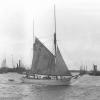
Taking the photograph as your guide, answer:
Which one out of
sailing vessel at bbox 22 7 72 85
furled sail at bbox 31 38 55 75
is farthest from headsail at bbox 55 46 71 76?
furled sail at bbox 31 38 55 75

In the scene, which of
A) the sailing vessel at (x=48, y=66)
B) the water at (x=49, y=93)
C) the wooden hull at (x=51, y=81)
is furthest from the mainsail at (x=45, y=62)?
the water at (x=49, y=93)

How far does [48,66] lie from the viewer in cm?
7756

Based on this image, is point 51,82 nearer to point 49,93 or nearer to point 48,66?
point 48,66

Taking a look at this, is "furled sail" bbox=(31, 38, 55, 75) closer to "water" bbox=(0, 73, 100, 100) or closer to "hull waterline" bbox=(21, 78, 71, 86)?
"hull waterline" bbox=(21, 78, 71, 86)

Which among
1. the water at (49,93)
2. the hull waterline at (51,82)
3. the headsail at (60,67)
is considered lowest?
the water at (49,93)

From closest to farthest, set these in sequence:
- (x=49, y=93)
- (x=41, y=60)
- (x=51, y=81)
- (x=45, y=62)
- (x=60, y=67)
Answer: (x=49, y=93), (x=60, y=67), (x=51, y=81), (x=45, y=62), (x=41, y=60)

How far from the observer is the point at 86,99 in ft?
176

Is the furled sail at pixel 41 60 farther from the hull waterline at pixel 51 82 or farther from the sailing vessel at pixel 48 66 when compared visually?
the hull waterline at pixel 51 82

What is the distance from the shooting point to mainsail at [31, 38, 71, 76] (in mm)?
73812

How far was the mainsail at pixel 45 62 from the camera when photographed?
73812 millimetres

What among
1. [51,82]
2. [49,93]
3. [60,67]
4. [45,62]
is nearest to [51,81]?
[51,82]

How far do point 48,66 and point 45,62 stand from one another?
1.53 m

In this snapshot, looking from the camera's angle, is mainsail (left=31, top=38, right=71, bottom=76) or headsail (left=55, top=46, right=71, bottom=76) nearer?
headsail (left=55, top=46, right=71, bottom=76)

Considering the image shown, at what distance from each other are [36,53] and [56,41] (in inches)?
278
